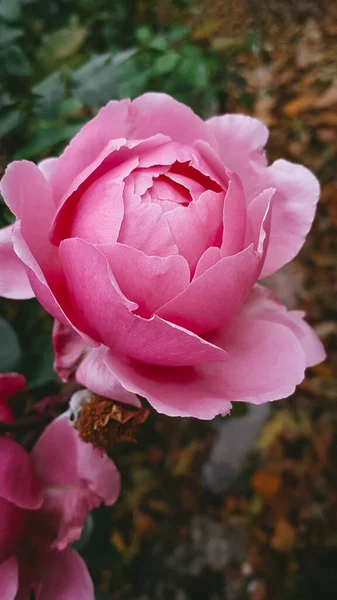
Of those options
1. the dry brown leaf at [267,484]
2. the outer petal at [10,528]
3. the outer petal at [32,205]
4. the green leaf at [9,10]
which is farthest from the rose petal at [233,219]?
the dry brown leaf at [267,484]

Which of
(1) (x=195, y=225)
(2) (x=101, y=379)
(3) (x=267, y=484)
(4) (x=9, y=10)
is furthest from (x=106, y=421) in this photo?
(3) (x=267, y=484)

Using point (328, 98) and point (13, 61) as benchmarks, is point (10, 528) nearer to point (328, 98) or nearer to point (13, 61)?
point (13, 61)

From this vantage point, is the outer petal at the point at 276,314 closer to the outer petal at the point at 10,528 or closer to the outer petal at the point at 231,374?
the outer petal at the point at 231,374

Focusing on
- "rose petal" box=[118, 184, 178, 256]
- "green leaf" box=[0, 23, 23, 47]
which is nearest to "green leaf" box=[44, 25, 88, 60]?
"green leaf" box=[0, 23, 23, 47]

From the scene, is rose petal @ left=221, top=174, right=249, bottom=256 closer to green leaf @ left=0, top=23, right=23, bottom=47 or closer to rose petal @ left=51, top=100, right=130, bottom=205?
rose petal @ left=51, top=100, right=130, bottom=205

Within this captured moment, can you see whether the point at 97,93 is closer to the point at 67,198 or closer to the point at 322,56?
the point at 67,198

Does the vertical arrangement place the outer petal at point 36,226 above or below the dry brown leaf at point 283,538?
above

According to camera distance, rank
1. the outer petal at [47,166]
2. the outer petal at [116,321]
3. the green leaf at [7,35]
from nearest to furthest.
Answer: the outer petal at [116,321] < the outer petal at [47,166] < the green leaf at [7,35]
